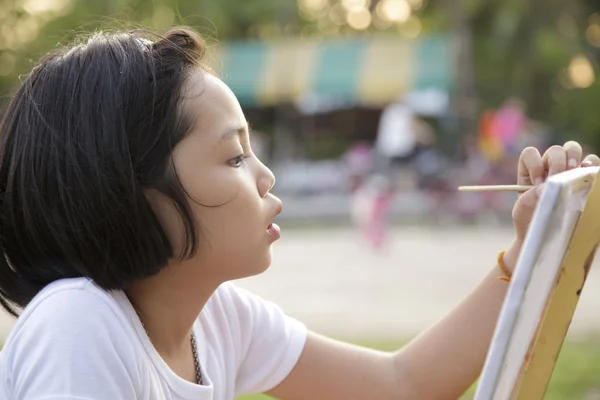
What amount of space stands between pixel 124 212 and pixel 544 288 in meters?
0.58

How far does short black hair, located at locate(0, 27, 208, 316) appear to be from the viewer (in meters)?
1.29

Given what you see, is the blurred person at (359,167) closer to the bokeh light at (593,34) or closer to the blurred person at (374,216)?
the blurred person at (374,216)

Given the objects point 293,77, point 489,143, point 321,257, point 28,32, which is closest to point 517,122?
point 489,143

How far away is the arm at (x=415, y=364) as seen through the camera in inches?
63.3

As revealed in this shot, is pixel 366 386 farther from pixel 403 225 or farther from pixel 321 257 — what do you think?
pixel 403 225

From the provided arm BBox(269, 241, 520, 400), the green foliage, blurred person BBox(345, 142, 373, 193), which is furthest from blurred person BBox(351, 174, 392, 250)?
the green foliage

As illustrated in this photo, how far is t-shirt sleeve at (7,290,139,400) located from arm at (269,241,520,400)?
0.49 m

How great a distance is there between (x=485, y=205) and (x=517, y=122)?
4.22 feet

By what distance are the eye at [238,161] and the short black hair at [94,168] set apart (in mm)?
84

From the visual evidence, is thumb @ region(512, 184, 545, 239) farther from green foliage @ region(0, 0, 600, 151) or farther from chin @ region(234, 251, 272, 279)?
green foliage @ region(0, 0, 600, 151)

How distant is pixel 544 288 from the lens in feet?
3.56

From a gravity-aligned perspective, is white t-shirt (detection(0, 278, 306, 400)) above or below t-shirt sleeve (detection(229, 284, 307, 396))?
above

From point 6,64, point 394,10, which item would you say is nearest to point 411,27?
point 394,10

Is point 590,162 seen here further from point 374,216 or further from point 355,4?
point 355,4
